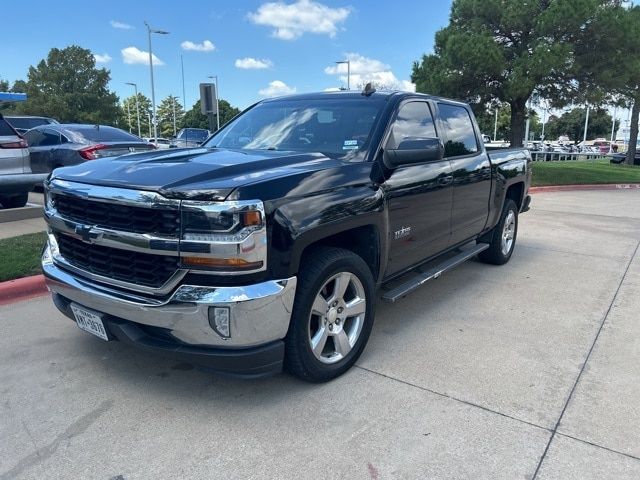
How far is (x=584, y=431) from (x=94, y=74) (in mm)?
53837

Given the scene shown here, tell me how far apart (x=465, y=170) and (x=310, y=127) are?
176 centimetres

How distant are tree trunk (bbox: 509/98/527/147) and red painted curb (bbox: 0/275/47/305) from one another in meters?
16.6

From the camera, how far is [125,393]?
3266 millimetres

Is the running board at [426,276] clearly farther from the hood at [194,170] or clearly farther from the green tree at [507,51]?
the green tree at [507,51]

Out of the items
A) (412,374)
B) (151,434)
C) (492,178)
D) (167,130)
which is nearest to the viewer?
(151,434)

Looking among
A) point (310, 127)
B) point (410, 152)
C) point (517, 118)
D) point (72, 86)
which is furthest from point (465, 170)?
point (72, 86)

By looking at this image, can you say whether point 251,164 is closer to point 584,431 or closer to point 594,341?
point 584,431

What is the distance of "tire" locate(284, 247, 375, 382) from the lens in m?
3.07

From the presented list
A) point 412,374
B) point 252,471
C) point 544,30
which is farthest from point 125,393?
point 544,30

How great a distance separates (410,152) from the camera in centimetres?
365

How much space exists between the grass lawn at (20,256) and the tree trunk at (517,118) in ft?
52.6

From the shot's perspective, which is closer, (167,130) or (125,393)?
(125,393)

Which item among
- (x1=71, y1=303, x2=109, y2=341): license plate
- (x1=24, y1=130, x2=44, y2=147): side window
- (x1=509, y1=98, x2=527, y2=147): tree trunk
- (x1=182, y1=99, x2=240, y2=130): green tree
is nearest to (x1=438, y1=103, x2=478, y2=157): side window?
(x1=71, y1=303, x2=109, y2=341): license plate

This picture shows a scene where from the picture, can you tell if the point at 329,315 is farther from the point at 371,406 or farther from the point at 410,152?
the point at 410,152
